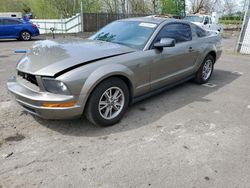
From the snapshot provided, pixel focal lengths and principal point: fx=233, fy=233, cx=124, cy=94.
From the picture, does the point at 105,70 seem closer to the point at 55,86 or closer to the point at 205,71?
the point at 55,86

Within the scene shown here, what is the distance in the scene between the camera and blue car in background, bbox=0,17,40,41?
13.4m

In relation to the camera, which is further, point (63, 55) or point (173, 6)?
point (173, 6)

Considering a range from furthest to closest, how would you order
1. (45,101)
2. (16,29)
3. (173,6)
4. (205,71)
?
(173,6), (16,29), (205,71), (45,101)

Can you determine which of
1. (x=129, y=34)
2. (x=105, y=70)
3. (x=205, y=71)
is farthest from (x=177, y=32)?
(x=105, y=70)

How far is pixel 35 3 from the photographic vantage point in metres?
33.9

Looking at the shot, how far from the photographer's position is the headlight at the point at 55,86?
2857 millimetres

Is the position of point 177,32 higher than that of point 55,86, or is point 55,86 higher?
point 177,32

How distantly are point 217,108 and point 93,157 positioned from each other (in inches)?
102

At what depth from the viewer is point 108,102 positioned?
3.40 meters

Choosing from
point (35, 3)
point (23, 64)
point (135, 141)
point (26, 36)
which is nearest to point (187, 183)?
point (135, 141)

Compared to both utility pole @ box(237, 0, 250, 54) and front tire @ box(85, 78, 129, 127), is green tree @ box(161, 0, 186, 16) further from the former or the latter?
front tire @ box(85, 78, 129, 127)

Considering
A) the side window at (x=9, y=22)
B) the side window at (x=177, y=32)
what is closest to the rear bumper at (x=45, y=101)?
the side window at (x=177, y=32)

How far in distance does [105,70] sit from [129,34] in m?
1.20

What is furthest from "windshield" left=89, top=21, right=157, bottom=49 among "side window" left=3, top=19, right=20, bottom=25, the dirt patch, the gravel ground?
"side window" left=3, top=19, right=20, bottom=25
